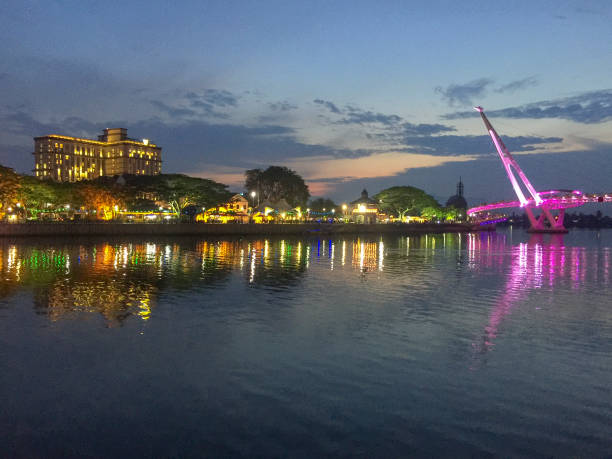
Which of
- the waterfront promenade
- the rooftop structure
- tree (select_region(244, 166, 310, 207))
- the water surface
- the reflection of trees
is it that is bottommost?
the water surface

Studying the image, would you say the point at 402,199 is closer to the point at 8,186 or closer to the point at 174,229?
the point at 174,229

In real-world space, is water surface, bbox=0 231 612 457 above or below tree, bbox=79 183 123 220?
below

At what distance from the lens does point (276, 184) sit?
14512cm

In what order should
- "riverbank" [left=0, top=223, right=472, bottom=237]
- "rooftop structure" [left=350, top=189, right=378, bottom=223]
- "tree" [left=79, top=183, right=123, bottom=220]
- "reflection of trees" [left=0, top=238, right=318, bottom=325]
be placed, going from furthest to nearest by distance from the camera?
"rooftop structure" [left=350, top=189, right=378, bottom=223], "tree" [left=79, top=183, right=123, bottom=220], "riverbank" [left=0, top=223, right=472, bottom=237], "reflection of trees" [left=0, top=238, right=318, bottom=325]

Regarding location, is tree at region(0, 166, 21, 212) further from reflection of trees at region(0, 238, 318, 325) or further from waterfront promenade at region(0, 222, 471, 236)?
reflection of trees at region(0, 238, 318, 325)

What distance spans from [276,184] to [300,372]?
133783 millimetres

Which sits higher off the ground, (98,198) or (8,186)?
(8,186)

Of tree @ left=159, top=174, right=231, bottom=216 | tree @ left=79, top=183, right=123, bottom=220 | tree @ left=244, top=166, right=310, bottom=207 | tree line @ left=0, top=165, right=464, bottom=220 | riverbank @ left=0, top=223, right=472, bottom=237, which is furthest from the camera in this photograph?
tree @ left=244, top=166, right=310, bottom=207

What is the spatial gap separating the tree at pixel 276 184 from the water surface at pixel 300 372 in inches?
4667

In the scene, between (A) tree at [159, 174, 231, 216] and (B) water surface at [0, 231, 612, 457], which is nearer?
(B) water surface at [0, 231, 612, 457]

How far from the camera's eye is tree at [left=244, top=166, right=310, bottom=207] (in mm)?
143875

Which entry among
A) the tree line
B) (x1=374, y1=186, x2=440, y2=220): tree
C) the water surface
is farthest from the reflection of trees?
(x1=374, y1=186, x2=440, y2=220): tree

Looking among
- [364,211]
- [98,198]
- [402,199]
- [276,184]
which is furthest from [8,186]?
[402,199]

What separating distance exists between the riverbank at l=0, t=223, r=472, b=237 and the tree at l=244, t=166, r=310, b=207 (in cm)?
3424
